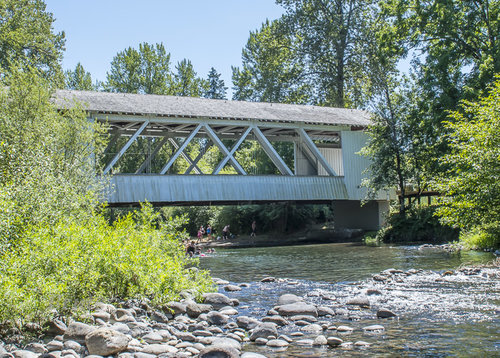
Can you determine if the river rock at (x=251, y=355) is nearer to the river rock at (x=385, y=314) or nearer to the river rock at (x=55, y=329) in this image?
the river rock at (x=55, y=329)

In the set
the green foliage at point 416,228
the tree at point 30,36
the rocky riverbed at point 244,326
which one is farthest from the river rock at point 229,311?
the tree at point 30,36

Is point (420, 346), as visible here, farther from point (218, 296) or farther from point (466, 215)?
point (466, 215)

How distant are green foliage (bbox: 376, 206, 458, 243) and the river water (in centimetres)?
567

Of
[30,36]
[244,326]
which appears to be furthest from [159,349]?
[30,36]

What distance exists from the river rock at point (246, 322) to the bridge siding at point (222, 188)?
13119 mm

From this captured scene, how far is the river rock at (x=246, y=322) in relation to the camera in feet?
21.5

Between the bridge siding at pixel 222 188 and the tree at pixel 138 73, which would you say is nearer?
the bridge siding at pixel 222 188

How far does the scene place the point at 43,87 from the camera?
12.9 m

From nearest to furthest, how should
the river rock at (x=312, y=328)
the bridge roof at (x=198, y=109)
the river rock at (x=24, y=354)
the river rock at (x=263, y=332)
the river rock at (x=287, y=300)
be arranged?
1. the river rock at (x=24, y=354)
2. the river rock at (x=263, y=332)
3. the river rock at (x=312, y=328)
4. the river rock at (x=287, y=300)
5. the bridge roof at (x=198, y=109)

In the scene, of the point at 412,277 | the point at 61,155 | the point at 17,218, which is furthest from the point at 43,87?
the point at 412,277

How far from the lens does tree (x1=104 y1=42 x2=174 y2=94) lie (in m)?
39.0

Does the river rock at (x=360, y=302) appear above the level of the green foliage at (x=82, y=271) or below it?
below

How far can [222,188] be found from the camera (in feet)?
69.4

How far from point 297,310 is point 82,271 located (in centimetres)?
281
